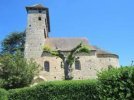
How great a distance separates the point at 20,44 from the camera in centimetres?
6569

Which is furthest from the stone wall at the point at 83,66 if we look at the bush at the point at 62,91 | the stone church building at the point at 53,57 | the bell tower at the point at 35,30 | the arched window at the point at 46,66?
the bush at the point at 62,91

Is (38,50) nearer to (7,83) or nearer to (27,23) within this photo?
(27,23)

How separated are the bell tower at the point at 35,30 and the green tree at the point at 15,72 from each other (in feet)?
26.5

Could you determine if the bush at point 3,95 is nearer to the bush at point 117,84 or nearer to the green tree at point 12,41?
the bush at point 117,84

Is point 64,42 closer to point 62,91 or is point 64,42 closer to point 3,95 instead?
point 3,95

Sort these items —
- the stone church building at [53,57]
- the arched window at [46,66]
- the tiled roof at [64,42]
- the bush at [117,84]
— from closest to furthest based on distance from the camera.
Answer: the bush at [117,84], the stone church building at [53,57], the arched window at [46,66], the tiled roof at [64,42]

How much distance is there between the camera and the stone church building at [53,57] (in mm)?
49256

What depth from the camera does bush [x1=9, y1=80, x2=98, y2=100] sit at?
71.6 ft

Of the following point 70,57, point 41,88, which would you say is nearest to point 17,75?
point 70,57

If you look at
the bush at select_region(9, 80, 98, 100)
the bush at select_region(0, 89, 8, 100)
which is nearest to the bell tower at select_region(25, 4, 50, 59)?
the bush at select_region(0, 89, 8, 100)

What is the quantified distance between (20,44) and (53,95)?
44023 millimetres

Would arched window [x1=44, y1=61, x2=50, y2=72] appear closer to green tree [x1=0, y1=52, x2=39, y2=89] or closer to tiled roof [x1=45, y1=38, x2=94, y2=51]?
tiled roof [x1=45, y1=38, x2=94, y2=51]

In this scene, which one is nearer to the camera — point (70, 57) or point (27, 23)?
point (70, 57)

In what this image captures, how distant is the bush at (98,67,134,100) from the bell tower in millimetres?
32694
